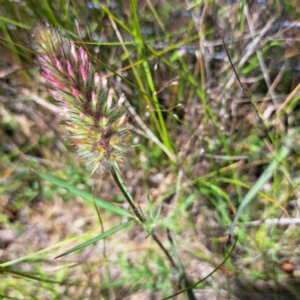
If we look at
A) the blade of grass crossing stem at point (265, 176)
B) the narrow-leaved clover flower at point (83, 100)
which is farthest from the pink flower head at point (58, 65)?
the blade of grass crossing stem at point (265, 176)

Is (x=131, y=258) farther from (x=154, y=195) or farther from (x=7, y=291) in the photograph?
(x=7, y=291)

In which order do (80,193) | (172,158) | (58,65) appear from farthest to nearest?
(172,158) → (80,193) → (58,65)

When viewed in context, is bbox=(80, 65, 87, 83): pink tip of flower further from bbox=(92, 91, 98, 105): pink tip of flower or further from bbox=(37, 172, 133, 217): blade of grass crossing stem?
bbox=(37, 172, 133, 217): blade of grass crossing stem

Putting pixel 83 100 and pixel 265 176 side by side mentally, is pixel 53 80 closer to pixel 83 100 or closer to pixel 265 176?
Result: pixel 83 100

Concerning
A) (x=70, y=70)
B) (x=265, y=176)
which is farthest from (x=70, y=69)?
(x=265, y=176)

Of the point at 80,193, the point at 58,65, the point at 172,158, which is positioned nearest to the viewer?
the point at 58,65

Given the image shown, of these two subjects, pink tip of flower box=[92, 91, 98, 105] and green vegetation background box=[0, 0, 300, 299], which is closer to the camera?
pink tip of flower box=[92, 91, 98, 105]

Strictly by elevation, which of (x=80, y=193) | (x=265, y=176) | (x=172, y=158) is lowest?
(x=80, y=193)

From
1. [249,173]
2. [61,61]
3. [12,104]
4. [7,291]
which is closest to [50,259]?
[7,291]

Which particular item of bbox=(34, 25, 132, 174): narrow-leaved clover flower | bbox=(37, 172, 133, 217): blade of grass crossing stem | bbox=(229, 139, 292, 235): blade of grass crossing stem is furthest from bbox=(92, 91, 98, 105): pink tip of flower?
bbox=(229, 139, 292, 235): blade of grass crossing stem
